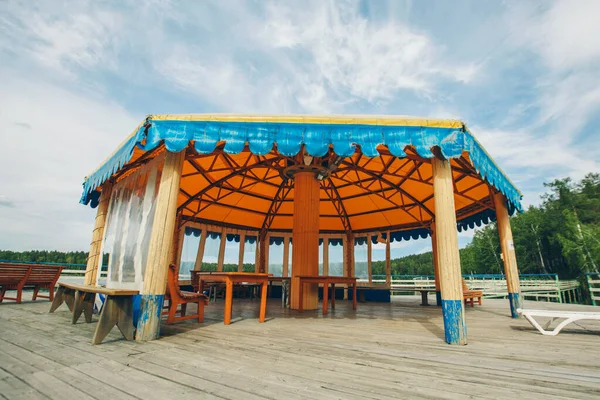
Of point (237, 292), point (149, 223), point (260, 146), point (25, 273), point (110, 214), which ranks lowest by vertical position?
point (237, 292)

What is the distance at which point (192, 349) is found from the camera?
9.32ft

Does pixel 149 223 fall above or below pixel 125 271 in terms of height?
above

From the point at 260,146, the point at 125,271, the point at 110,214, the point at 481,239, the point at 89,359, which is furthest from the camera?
the point at 481,239

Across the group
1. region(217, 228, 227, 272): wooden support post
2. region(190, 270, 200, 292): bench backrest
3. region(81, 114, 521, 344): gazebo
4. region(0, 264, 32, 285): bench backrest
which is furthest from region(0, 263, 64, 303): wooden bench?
region(217, 228, 227, 272): wooden support post

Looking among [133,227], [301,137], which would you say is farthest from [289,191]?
[301,137]

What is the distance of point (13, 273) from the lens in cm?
616

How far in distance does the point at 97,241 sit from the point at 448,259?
7.22 m

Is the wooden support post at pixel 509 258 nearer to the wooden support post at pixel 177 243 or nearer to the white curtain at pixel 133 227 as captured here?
the white curtain at pixel 133 227

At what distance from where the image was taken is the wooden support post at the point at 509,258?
234 inches

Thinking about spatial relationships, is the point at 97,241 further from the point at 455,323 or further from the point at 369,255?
the point at 369,255

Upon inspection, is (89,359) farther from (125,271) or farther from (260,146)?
(260,146)

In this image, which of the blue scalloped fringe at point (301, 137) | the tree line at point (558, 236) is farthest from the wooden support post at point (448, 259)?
the tree line at point (558, 236)

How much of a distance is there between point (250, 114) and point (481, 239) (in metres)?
51.9

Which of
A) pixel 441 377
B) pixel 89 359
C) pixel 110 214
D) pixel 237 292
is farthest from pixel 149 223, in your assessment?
pixel 237 292
